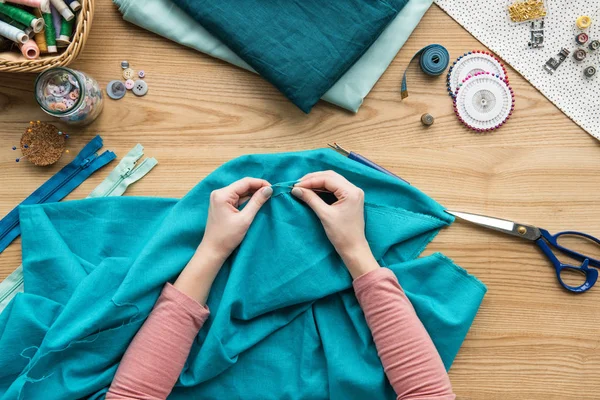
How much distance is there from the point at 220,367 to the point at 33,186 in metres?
0.45

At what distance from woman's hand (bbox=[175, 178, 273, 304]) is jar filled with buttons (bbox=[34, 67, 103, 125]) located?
0.84ft

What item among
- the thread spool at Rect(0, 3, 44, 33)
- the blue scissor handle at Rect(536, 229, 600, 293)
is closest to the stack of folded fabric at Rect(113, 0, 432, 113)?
the thread spool at Rect(0, 3, 44, 33)

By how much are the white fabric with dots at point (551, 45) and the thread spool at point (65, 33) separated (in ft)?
2.07

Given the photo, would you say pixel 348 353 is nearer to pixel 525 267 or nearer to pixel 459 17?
pixel 525 267

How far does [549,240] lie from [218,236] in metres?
0.57

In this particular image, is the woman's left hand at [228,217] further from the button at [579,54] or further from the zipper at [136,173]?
the button at [579,54]

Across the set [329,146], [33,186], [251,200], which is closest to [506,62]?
[329,146]

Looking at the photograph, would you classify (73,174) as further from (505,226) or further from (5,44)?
(505,226)

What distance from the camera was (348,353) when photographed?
785 millimetres

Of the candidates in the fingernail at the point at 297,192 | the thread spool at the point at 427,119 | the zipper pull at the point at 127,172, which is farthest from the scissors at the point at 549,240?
the zipper pull at the point at 127,172

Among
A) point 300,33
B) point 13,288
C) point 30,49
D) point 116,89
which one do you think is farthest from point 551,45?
point 13,288

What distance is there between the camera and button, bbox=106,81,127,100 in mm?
854

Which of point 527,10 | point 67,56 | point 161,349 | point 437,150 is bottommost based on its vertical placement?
point 161,349

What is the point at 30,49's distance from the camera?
2.58 feet
